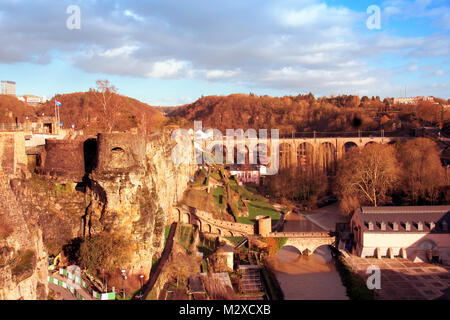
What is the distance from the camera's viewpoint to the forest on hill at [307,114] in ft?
186

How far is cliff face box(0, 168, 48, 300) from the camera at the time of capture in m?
9.55

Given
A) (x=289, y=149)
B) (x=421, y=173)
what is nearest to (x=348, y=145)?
(x=289, y=149)

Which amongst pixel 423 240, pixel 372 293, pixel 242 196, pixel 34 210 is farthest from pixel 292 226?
pixel 34 210

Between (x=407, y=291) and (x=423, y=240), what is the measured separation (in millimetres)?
5548

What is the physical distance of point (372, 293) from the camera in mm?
18125

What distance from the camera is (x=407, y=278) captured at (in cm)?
1962

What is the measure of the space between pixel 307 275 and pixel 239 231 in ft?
18.4

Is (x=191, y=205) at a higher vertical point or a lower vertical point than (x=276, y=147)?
lower

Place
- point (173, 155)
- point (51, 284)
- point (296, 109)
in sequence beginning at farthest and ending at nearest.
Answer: point (296, 109) → point (173, 155) → point (51, 284)

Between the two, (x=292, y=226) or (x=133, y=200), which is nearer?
(x=133, y=200)

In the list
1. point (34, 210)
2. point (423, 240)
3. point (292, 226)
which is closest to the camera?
point (34, 210)

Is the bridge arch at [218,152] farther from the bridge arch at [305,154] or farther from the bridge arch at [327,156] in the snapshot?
the bridge arch at [327,156]

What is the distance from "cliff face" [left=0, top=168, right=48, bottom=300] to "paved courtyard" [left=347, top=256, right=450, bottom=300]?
14.9m
